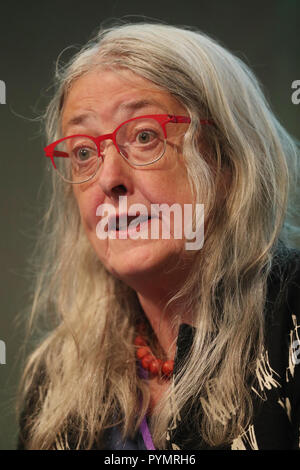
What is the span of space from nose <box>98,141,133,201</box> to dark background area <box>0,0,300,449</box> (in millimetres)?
240

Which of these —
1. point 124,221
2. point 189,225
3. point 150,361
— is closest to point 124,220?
point 124,221

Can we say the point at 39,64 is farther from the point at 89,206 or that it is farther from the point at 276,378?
the point at 276,378

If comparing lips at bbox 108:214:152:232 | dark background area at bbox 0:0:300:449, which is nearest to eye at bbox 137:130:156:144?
lips at bbox 108:214:152:232

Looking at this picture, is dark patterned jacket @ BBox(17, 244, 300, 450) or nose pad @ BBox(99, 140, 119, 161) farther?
nose pad @ BBox(99, 140, 119, 161)

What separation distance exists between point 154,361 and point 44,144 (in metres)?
0.48

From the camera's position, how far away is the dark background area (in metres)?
1.12

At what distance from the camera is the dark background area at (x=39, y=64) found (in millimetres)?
1122

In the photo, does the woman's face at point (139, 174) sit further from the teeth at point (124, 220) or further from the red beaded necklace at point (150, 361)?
the red beaded necklace at point (150, 361)

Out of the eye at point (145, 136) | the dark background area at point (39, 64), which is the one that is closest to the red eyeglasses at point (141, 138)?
the eye at point (145, 136)

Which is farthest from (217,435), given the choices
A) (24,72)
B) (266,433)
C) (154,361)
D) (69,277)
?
(24,72)

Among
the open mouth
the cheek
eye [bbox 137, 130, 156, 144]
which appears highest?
eye [bbox 137, 130, 156, 144]

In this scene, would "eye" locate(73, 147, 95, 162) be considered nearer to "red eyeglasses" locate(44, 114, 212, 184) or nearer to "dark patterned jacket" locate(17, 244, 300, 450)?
"red eyeglasses" locate(44, 114, 212, 184)

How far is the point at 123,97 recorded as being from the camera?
41.4 inches

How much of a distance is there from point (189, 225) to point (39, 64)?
44 centimetres
